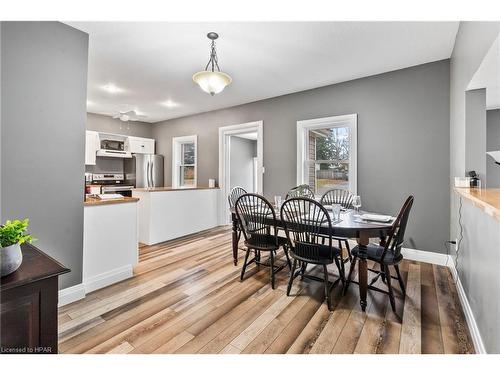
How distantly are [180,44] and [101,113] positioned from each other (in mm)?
4034

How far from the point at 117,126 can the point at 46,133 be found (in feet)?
14.4

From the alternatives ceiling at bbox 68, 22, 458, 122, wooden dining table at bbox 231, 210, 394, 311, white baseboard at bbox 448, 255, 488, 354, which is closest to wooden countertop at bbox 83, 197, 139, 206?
ceiling at bbox 68, 22, 458, 122

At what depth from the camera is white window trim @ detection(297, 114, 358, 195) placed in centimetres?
366

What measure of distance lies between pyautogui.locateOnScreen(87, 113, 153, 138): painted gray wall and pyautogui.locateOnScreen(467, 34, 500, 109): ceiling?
21.5 feet

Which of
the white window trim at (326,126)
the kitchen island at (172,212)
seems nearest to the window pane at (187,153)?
the kitchen island at (172,212)

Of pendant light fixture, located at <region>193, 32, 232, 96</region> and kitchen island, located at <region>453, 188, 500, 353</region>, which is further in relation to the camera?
pendant light fixture, located at <region>193, 32, 232, 96</region>

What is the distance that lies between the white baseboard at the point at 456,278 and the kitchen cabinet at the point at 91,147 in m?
6.06

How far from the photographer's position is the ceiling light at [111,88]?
3912mm

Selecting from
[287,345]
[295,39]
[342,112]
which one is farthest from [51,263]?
[342,112]

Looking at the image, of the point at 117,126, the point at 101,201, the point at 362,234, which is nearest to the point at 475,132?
the point at 362,234

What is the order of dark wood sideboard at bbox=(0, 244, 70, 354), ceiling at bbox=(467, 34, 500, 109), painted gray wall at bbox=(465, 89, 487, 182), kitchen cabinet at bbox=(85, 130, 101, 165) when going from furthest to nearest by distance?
kitchen cabinet at bbox=(85, 130, 101, 165) → painted gray wall at bbox=(465, 89, 487, 182) → ceiling at bbox=(467, 34, 500, 109) → dark wood sideboard at bbox=(0, 244, 70, 354)

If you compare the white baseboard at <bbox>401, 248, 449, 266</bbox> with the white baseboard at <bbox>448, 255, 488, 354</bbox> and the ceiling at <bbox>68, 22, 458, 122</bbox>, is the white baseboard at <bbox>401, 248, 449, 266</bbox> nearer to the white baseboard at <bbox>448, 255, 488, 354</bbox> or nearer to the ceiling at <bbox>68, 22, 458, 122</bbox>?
the white baseboard at <bbox>448, 255, 488, 354</bbox>

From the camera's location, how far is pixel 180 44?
2688mm

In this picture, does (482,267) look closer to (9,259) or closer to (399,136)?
(399,136)
